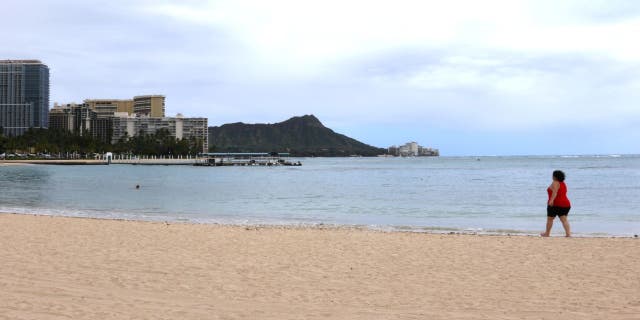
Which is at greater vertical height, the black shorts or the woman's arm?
the woman's arm

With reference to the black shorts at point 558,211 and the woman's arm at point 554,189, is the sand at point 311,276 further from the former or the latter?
the woman's arm at point 554,189

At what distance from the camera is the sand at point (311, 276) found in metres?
6.59

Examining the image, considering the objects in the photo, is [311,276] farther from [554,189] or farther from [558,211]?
[558,211]

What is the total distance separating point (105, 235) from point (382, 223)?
10040mm

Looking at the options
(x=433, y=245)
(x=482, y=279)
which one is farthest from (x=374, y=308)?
(x=433, y=245)

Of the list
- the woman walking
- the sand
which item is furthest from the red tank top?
the sand

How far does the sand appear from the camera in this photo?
659 cm

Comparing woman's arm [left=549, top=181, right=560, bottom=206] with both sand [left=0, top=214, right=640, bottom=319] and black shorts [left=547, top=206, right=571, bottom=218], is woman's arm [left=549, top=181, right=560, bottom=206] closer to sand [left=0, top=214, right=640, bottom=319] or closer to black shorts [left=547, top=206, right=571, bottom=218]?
black shorts [left=547, top=206, right=571, bottom=218]

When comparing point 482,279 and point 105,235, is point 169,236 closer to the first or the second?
point 105,235

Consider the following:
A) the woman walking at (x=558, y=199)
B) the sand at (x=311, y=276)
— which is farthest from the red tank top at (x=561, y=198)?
the sand at (x=311, y=276)

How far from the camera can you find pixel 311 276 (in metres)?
8.92

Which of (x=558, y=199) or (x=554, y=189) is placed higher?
(x=554, y=189)

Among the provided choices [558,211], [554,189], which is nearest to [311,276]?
[554,189]

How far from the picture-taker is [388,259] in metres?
10.8
